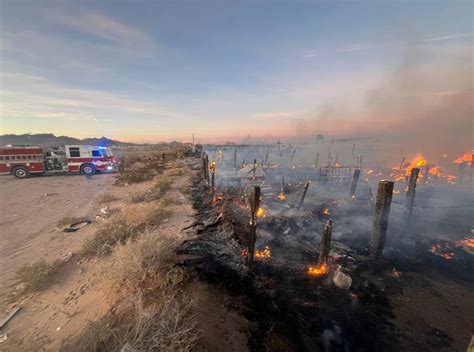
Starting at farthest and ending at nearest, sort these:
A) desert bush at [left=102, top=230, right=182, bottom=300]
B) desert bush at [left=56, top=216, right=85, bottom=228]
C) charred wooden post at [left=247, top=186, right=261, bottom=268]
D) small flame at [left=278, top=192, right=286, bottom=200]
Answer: small flame at [left=278, top=192, right=286, bottom=200] < desert bush at [left=56, top=216, right=85, bottom=228] < charred wooden post at [left=247, top=186, right=261, bottom=268] < desert bush at [left=102, top=230, right=182, bottom=300]

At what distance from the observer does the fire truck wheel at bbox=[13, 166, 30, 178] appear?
72.7 ft

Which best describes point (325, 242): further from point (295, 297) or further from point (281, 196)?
point (281, 196)

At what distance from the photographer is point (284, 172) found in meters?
36.4

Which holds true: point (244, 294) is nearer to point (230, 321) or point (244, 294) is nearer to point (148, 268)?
point (230, 321)

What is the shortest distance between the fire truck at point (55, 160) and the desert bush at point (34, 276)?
66.8 feet

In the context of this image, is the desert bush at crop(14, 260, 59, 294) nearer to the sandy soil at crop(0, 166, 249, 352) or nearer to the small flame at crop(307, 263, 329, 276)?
the sandy soil at crop(0, 166, 249, 352)

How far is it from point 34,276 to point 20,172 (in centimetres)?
2282

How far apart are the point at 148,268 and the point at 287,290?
552 centimetres

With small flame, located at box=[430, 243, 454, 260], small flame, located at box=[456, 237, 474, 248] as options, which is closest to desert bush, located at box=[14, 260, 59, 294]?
small flame, located at box=[430, 243, 454, 260]

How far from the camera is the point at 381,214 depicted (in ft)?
34.4

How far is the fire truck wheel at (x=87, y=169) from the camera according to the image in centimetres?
2441

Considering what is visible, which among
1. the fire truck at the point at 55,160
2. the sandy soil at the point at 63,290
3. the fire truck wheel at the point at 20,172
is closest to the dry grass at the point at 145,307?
the sandy soil at the point at 63,290

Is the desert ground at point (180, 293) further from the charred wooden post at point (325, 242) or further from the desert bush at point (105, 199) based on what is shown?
the desert bush at point (105, 199)

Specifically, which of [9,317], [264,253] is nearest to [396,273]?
[264,253]
